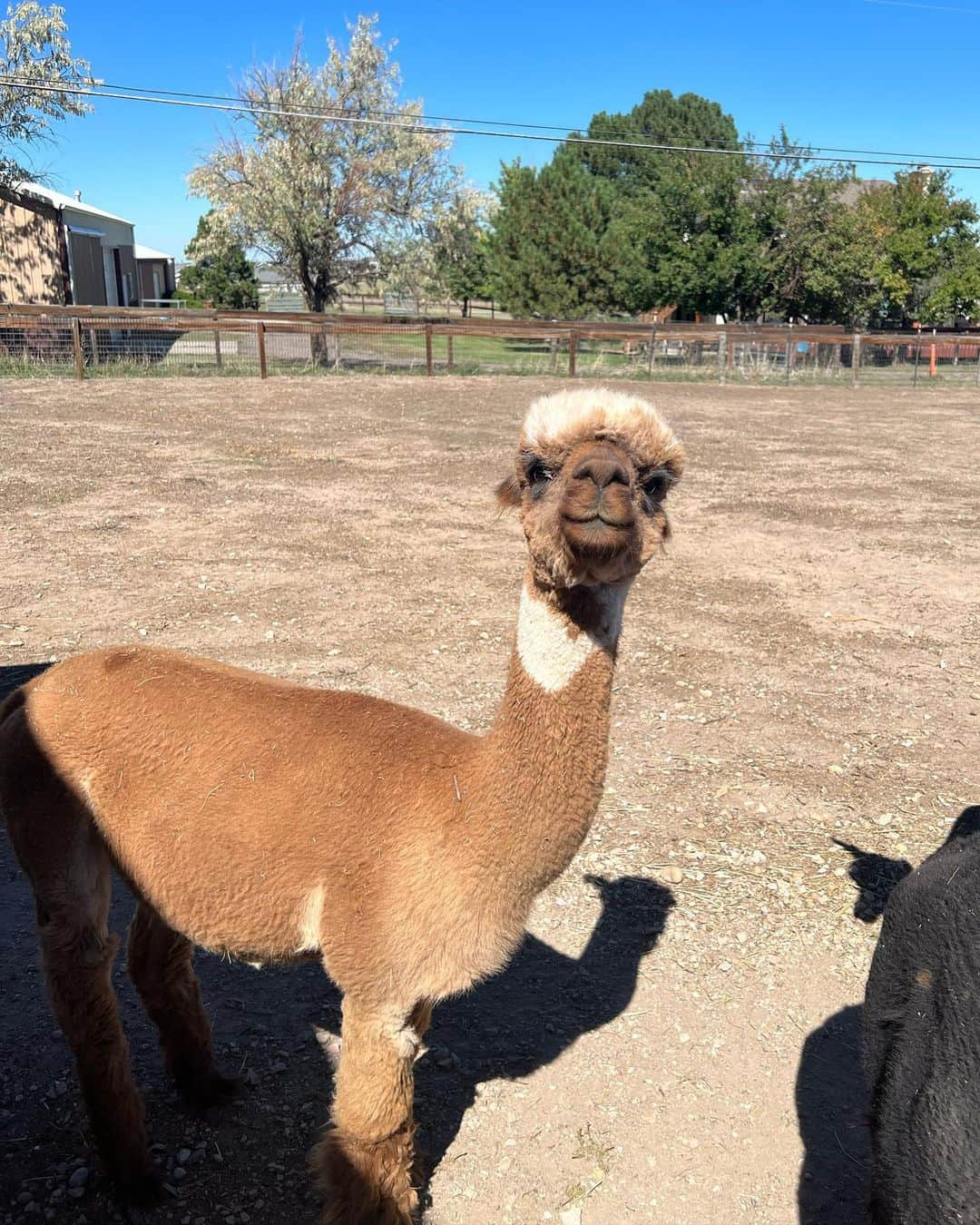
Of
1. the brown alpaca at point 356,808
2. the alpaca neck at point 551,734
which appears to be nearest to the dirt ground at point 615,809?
the brown alpaca at point 356,808

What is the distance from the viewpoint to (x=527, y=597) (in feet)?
7.12

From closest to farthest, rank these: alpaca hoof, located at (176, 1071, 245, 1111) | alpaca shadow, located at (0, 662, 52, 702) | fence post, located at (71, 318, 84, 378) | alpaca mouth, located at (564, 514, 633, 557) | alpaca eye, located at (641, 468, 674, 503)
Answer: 1. alpaca mouth, located at (564, 514, 633, 557)
2. alpaca eye, located at (641, 468, 674, 503)
3. alpaca hoof, located at (176, 1071, 245, 1111)
4. alpaca shadow, located at (0, 662, 52, 702)
5. fence post, located at (71, 318, 84, 378)

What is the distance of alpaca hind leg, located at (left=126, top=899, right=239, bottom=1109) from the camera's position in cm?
299

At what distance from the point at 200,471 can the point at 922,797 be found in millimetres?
10495

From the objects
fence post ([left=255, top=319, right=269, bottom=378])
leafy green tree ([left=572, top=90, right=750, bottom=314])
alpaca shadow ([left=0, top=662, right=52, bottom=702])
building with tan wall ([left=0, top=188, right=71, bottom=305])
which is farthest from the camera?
leafy green tree ([left=572, top=90, right=750, bottom=314])

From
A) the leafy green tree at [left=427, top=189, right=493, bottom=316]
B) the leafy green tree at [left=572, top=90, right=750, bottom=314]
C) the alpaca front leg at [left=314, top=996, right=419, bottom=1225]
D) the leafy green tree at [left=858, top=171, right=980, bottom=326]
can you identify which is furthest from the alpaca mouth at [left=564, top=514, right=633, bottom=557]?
the leafy green tree at [left=858, top=171, right=980, bottom=326]

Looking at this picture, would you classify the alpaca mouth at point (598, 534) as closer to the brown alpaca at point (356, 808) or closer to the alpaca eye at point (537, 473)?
the brown alpaca at point (356, 808)

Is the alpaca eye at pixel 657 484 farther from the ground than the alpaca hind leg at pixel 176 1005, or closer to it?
A: farther from the ground

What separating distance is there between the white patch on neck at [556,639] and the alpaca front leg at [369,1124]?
2.96 feet

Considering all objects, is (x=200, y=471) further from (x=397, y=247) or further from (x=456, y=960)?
(x=397, y=247)

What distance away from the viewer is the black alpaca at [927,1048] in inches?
67.8

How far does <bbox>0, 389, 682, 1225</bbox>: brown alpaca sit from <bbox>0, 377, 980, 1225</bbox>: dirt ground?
554 mm

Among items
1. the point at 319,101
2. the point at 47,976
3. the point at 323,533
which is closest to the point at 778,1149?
the point at 47,976

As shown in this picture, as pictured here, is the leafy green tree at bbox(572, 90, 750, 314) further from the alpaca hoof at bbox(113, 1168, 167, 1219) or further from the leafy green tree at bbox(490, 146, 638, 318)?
the alpaca hoof at bbox(113, 1168, 167, 1219)
